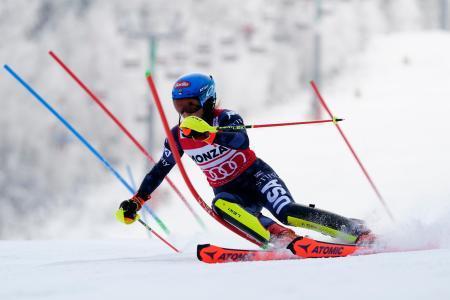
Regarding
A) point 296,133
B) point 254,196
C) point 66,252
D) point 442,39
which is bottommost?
point 66,252

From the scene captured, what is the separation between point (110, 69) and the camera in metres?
29.1

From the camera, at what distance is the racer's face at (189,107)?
4.20 meters

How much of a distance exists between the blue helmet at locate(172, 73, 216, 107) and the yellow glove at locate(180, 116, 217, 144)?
349 millimetres

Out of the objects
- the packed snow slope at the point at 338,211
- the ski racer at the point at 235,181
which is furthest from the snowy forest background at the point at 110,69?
the ski racer at the point at 235,181

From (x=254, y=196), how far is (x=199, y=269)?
3.78ft

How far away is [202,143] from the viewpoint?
4.34m

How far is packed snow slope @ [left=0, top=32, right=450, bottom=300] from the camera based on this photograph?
8.82 ft

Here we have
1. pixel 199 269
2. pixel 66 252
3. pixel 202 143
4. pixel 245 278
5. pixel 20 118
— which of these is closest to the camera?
pixel 245 278

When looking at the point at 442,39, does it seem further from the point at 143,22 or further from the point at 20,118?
the point at 20,118

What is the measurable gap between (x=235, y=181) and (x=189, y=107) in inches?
21.0

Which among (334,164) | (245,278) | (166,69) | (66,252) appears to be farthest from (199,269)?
(166,69)

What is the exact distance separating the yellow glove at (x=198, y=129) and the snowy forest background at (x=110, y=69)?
22.8m

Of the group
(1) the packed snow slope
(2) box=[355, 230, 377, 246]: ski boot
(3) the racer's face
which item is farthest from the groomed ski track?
(3) the racer's face

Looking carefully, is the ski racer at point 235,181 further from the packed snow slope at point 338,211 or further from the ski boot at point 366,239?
the packed snow slope at point 338,211
